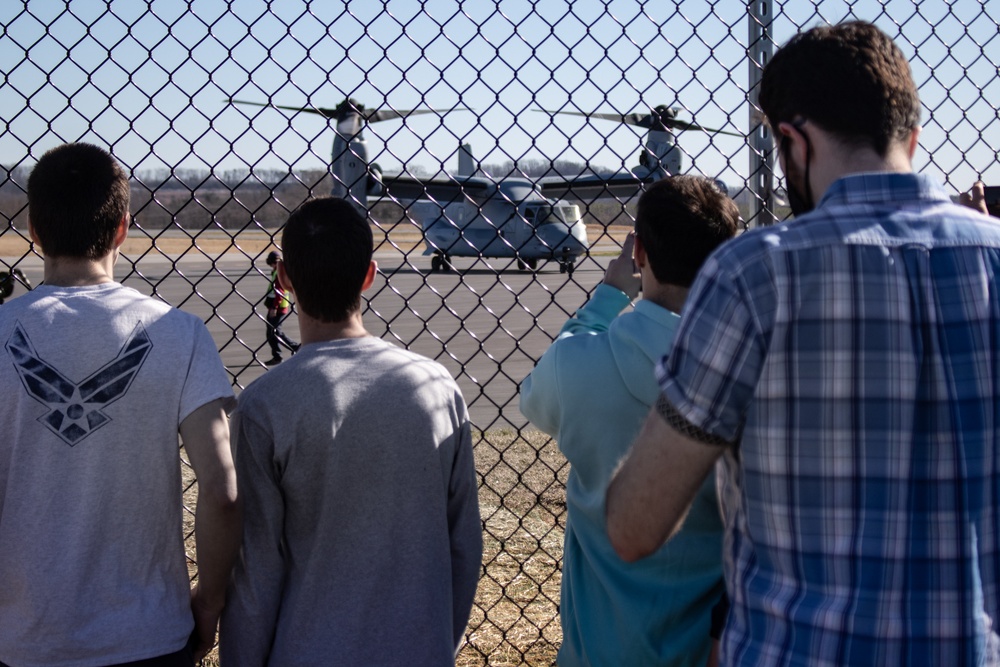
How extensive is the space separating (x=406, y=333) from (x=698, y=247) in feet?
48.1

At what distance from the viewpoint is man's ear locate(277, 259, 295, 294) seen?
2.21 meters

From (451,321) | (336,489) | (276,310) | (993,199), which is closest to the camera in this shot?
(336,489)

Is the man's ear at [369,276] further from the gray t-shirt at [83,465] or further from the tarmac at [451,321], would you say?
the tarmac at [451,321]

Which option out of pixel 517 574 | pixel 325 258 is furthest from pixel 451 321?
pixel 325 258

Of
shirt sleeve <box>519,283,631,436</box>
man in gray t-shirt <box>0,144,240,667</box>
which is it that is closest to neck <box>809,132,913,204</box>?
shirt sleeve <box>519,283,631,436</box>

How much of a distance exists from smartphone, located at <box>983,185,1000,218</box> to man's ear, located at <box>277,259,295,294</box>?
6.14 ft

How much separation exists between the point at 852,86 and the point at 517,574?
11.0 ft

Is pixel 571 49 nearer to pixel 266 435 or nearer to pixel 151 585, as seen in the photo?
pixel 266 435

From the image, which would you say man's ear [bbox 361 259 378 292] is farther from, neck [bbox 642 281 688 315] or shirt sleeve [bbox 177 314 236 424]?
neck [bbox 642 281 688 315]

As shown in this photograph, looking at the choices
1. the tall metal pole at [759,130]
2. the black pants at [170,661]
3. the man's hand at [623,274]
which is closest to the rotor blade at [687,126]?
the tall metal pole at [759,130]

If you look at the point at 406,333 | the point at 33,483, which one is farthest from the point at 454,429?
the point at 406,333

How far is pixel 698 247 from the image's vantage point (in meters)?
2.07

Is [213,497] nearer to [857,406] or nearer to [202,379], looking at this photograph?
[202,379]

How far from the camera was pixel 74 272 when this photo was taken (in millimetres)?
2105
